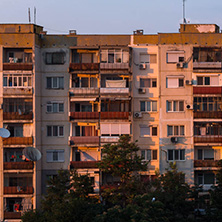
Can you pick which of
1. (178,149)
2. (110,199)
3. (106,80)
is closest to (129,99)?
(106,80)

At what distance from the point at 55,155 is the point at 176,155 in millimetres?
10392

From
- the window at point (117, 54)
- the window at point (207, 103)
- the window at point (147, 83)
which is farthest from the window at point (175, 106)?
the window at point (117, 54)

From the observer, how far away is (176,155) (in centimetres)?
4969

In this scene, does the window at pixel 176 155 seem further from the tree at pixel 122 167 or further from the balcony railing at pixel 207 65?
the balcony railing at pixel 207 65

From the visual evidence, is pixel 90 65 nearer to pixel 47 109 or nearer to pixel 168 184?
pixel 47 109

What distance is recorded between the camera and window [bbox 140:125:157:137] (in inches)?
1973

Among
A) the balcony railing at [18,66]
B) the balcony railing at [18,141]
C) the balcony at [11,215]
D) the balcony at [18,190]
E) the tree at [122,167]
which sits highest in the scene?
the balcony railing at [18,66]

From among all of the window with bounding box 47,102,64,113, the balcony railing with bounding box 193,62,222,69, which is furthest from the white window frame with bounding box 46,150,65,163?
the balcony railing with bounding box 193,62,222,69

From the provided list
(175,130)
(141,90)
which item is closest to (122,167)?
(175,130)

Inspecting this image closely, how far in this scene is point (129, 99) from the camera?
4928 centimetres

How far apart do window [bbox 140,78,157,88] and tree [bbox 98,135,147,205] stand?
5989 mm

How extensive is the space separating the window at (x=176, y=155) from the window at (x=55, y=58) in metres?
12.1

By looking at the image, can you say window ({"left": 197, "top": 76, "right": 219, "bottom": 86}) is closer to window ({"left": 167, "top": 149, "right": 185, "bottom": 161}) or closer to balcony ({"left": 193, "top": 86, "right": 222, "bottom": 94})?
balcony ({"left": 193, "top": 86, "right": 222, "bottom": 94})

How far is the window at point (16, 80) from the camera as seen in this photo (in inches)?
1929
